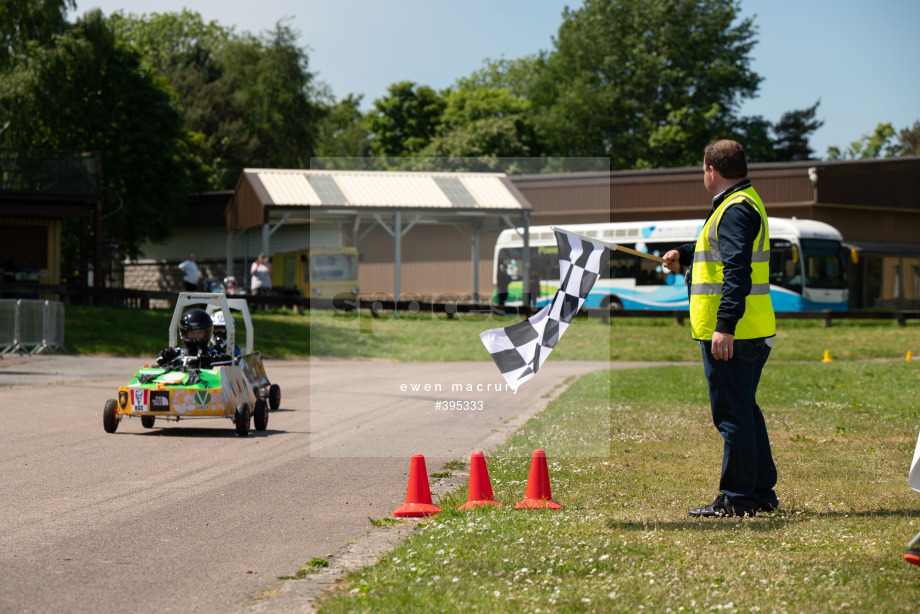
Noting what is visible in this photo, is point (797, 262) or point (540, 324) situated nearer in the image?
point (540, 324)

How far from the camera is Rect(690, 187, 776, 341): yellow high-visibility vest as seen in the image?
260 inches

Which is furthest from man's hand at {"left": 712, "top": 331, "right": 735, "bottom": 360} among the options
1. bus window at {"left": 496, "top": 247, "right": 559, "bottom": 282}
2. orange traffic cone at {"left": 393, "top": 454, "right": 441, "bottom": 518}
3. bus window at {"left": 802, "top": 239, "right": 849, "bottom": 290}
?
bus window at {"left": 802, "top": 239, "right": 849, "bottom": 290}

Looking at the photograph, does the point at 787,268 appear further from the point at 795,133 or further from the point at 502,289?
the point at 795,133

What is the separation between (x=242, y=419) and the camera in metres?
11.9

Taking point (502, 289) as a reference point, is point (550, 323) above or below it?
below

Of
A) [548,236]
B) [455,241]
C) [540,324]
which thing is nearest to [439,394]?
[455,241]

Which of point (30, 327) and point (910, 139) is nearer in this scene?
point (30, 327)

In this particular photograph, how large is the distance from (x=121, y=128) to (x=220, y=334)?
35672 millimetres

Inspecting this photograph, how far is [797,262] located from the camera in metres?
37.8

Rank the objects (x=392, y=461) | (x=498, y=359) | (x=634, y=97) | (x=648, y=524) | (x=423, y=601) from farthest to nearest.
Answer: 1. (x=634, y=97)
2. (x=392, y=461)
3. (x=498, y=359)
4. (x=648, y=524)
5. (x=423, y=601)

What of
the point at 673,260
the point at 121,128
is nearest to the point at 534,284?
the point at 673,260

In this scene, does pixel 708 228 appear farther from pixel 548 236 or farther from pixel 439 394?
pixel 439 394

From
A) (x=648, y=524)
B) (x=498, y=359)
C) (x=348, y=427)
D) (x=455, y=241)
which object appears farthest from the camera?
(x=348, y=427)

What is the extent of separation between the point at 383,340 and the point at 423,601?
1365cm
